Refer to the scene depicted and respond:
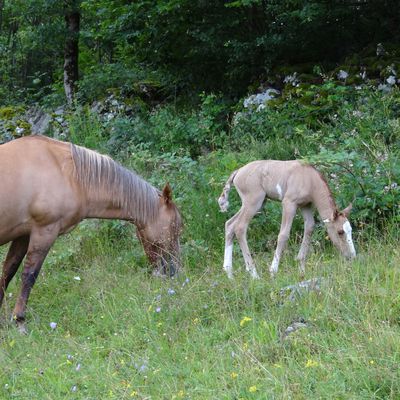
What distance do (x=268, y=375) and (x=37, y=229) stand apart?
279 centimetres

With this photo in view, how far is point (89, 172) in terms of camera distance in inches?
242

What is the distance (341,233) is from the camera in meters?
6.17

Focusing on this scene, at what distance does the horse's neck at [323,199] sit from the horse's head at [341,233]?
0.37ft

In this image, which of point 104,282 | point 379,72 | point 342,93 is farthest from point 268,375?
point 379,72

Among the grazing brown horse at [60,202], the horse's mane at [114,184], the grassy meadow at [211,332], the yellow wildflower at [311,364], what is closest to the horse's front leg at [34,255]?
the grazing brown horse at [60,202]

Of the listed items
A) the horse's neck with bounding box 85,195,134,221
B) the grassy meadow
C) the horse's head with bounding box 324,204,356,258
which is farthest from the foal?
the horse's neck with bounding box 85,195,134,221

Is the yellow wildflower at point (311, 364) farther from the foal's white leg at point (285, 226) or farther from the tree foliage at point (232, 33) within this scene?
the tree foliage at point (232, 33)

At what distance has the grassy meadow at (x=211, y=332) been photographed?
3920mm

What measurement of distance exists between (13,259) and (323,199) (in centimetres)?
306

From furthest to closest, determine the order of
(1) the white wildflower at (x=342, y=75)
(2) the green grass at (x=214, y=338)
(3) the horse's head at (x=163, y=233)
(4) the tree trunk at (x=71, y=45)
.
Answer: (4) the tree trunk at (x=71, y=45) → (1) the white wildflower at (x=342, y=75) → (3) the horse's head at (x=163, y=233) → (2) the green grass at (x=214, y=338)

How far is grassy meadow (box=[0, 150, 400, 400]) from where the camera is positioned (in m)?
3.92

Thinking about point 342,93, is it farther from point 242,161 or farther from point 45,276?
point 45,276

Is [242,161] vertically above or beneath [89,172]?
beneath

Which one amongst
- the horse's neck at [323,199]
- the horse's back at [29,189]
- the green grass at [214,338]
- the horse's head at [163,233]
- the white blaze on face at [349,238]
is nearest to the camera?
the green grass at [214,338]
